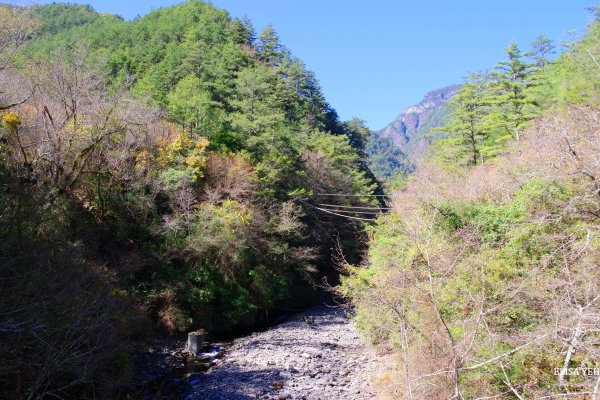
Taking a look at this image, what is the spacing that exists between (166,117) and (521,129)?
21428 millimetres

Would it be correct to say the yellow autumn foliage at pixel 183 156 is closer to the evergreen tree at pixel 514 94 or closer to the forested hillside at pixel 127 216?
the forested hillside at pixel 127 216

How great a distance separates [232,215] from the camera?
17.2 metres

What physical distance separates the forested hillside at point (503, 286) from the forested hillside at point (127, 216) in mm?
5846

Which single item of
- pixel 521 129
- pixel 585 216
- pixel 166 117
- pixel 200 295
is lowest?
pixel 200 295

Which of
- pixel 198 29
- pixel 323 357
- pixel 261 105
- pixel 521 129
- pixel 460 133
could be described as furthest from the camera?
pixel 198 29

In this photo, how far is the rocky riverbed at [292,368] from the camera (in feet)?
32.2

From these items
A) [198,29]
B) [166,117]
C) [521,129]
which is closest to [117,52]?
[198,29]

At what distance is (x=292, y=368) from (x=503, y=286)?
6.28m

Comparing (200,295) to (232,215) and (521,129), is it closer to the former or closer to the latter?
(232,215)

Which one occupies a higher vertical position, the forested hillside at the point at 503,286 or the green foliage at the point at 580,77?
the green foliage at the point at 580,77

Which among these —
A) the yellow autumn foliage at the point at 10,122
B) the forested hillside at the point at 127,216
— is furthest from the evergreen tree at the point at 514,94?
the yellow autumn foliage at the point at 10,122

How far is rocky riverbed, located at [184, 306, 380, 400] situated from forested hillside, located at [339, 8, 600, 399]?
3.15 ft

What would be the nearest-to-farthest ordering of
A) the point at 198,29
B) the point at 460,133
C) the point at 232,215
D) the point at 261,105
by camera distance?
the point at 232,215 < the point at 261,105 < the point at 460,133 < the point at 198,29

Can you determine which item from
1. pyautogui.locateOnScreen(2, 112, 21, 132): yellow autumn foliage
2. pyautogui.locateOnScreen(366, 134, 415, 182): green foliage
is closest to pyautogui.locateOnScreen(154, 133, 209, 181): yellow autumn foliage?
pyautogui.locateOnScreen(2, 112, 21, 132): yellow autumn foliage
